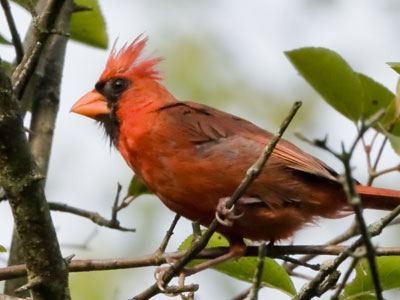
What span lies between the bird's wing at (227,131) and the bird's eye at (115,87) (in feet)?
1.02

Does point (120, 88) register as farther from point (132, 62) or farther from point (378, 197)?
point (378, 197)

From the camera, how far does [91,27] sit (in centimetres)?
386

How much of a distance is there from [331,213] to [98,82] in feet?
4.18

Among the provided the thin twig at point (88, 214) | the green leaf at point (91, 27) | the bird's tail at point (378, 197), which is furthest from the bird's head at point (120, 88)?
the bird's tail at point (378, 197)

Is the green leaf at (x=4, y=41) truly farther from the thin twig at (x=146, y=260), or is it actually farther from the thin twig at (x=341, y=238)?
the thin twig at (x=341, y=238)

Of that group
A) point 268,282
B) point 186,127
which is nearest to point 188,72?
point 186,127

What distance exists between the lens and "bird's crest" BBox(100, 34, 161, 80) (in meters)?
3.93

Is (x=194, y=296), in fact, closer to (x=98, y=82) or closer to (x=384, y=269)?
(x=384, y=269)

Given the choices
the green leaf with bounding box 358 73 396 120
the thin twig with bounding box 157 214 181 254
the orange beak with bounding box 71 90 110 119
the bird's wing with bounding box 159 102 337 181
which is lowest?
the thin twig with bounding box 157 214 181 254

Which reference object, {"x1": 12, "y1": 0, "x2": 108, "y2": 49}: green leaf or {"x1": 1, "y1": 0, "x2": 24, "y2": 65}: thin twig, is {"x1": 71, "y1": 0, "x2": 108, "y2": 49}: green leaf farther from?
{"x1": 1, "y1": 0, "x2": 24, "y2": 65}: thin twig

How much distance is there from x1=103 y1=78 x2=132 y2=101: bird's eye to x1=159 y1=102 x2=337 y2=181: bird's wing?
1.02ft

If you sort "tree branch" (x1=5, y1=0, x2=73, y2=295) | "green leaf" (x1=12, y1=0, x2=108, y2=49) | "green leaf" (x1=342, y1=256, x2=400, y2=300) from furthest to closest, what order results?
"green leaf" (x1=12, y1=0, x2=108, y2=49), "tree branch" (x1=5, y1=0, x2=73, y2=295), "green leaf" (x1=342, y1=256, x2=400, y2=300)

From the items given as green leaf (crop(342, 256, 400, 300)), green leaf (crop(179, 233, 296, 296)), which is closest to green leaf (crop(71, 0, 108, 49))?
green leaf (crop(179, 233, 296, 296))

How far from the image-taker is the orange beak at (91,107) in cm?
371
